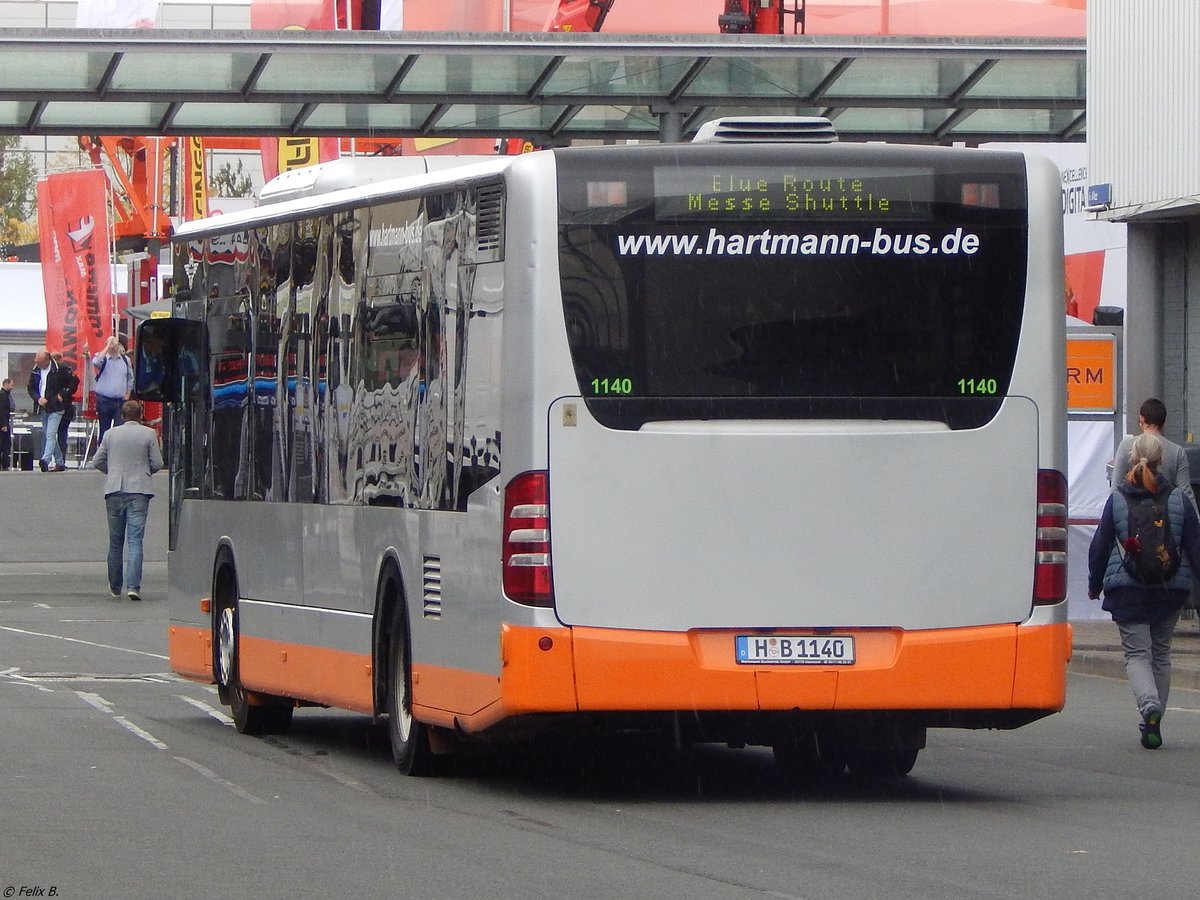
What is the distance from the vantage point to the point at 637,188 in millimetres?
10984

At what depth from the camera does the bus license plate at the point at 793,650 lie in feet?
35.6

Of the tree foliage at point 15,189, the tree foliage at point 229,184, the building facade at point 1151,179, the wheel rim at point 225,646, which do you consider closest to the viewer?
the wheel rim at point 225,646

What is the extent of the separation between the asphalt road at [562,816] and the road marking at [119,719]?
0.04 meters

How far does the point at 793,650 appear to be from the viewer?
10.9 meters

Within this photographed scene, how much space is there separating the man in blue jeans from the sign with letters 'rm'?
389 inches

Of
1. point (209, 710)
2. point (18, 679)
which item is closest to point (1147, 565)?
point (209, 710)

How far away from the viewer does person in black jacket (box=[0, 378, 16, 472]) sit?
1741 inches

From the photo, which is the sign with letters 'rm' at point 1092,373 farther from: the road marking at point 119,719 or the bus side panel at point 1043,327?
the bus side panel at point 1043,327

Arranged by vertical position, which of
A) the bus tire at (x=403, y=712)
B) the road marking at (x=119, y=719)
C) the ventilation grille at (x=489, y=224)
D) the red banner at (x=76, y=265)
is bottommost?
the road marking at (x=119, y=719)

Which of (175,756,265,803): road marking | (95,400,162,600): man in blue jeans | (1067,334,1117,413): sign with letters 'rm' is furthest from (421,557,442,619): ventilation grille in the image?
(95,400,162,600): man in blue jeans

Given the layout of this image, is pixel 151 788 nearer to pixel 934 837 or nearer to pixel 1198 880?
pixel 934 837

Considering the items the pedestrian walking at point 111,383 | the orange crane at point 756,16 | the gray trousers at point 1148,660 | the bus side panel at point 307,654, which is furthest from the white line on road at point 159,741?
the pedestrian walking at point 111,383

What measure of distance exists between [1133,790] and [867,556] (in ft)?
6.84

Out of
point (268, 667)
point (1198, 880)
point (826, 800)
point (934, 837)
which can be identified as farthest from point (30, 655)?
point (1198, 880)
